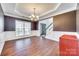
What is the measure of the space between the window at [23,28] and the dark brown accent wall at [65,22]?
1.88 feet

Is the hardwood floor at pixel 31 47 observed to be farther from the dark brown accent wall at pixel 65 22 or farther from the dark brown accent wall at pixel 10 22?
the dark brown accent wall at pixel 10 22

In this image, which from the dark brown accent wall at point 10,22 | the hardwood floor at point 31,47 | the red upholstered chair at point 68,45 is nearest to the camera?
the red upholstered chair at point 68,45

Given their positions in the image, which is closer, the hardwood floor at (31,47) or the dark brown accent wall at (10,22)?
the hardwood floor at (31,47)

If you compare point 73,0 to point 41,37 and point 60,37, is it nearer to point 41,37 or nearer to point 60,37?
point 60,37

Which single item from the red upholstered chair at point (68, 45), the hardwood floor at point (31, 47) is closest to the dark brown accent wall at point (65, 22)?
the red upholstered chair at point (68, 45)

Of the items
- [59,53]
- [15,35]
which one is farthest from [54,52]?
[15,35]

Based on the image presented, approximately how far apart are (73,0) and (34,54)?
1248mm

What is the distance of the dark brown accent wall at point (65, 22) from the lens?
1.77 meters

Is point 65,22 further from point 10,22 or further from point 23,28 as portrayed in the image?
point 10,22

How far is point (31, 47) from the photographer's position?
198cm

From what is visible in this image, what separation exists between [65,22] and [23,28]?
34.7 inches

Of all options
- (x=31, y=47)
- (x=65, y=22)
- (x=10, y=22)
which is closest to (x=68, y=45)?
(x=65, y=22)

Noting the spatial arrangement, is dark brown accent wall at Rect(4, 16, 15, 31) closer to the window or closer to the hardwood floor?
the window

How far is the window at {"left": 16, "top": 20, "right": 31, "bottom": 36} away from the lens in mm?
1986
